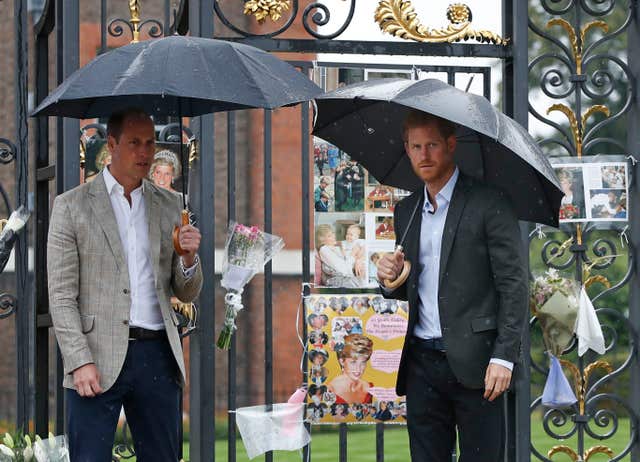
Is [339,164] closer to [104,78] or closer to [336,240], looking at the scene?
[336,240]

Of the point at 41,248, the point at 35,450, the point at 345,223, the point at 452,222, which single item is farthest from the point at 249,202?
the point at 452,222

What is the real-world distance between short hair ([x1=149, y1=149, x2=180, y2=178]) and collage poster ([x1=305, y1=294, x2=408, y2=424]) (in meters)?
0.89

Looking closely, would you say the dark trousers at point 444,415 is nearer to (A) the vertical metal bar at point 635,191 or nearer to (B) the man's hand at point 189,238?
(B) the man's hand at point 189,238

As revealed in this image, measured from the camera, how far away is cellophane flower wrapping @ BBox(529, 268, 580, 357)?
582 cm

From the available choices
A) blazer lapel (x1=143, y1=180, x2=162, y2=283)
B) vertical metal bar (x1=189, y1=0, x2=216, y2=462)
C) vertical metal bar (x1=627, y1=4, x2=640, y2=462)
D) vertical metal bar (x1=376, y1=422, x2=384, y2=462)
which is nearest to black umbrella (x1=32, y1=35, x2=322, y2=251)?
blazer lapel (x1=143, y1=180, x2=162, y2=283)

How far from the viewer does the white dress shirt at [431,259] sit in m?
4.45

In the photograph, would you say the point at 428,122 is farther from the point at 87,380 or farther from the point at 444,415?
the point at 87,380

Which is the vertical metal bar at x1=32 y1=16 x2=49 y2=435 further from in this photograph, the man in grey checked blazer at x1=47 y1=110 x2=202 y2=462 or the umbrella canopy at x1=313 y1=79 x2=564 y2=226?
the umbrella canopy at x1=313 y1=79 x2=564 y2=226

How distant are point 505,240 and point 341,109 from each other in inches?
39.6

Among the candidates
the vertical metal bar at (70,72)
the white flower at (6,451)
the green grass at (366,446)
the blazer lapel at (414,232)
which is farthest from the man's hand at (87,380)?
the green grass at (366,446)

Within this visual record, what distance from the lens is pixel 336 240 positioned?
5801 mm

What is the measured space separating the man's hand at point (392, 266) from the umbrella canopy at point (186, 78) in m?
0.68

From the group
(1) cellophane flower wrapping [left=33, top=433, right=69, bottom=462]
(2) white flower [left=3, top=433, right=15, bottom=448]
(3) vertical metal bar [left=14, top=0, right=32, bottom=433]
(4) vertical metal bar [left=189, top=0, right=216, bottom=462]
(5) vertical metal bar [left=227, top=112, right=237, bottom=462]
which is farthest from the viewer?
(3) vertical metal bar [left=14, top=0, right=32, bottom=433]

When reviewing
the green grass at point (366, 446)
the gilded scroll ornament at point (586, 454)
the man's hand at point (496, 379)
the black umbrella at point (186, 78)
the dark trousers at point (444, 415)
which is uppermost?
the black umbrella at point (186, 78)
